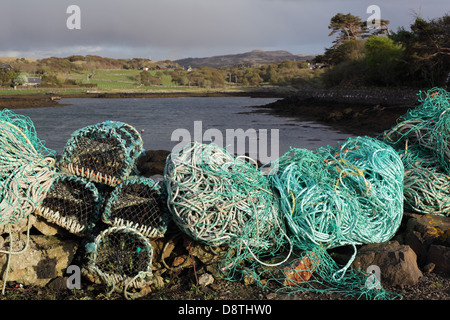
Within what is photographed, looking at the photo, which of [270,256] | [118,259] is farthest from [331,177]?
[118,259]

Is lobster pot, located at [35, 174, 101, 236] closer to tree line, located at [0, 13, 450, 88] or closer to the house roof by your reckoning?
tree line, located at [0, 13, 450, 88]

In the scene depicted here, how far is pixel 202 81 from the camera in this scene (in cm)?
11256

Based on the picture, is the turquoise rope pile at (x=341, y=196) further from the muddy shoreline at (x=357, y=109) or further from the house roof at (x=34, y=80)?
the house roof at (x=34, y=80)

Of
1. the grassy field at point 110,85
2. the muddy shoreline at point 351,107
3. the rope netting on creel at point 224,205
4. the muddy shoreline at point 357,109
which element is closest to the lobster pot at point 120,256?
the rope netting on creel at point 224,205

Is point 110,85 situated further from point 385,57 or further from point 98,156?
point 98,156

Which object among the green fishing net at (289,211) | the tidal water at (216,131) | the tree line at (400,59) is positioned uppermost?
the tree line at (400,59)

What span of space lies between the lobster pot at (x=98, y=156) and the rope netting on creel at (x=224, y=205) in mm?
576

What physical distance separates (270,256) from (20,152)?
283cm

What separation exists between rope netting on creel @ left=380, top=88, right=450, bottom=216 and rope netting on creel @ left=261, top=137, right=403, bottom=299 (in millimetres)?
459

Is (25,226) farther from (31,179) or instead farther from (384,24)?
(384,24)

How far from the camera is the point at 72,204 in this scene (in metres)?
4.24

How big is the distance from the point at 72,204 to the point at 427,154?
4.43 metres

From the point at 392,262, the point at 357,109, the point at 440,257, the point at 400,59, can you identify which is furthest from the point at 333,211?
the point at 400,59

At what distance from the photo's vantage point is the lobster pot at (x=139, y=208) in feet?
13.2
